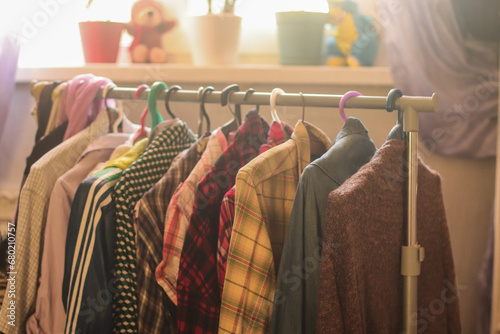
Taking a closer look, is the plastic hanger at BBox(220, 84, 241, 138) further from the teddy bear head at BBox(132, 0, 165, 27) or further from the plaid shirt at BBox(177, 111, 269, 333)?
the teddy bear head at BBox(132, 0, 165, 27)

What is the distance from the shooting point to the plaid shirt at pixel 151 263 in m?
0.94

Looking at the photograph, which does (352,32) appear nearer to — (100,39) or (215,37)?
(215,37)

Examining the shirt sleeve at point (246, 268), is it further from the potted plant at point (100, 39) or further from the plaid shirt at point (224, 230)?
the potted plant at point (100, 39)

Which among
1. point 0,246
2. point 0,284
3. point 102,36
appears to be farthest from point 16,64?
point 0,284

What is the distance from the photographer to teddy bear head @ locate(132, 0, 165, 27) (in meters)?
1.82

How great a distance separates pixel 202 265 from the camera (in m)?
0.87

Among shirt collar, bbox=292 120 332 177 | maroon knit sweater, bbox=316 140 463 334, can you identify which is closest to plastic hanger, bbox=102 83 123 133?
shirt collar, bbox=292 120 332 177

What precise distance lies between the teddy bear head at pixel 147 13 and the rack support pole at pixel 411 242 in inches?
47.3

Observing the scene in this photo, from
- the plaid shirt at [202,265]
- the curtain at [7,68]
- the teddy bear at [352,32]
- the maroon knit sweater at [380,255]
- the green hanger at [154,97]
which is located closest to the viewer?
the maroon knit sweater at [380,255]

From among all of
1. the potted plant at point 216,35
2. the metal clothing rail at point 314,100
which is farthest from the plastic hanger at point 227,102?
the potted plant at point 216,35

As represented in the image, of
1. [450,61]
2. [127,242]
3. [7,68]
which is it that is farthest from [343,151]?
[7,68]

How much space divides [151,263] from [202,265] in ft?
0.37

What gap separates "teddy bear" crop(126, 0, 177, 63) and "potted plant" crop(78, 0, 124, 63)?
7 cm

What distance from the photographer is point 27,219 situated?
1036 mm
